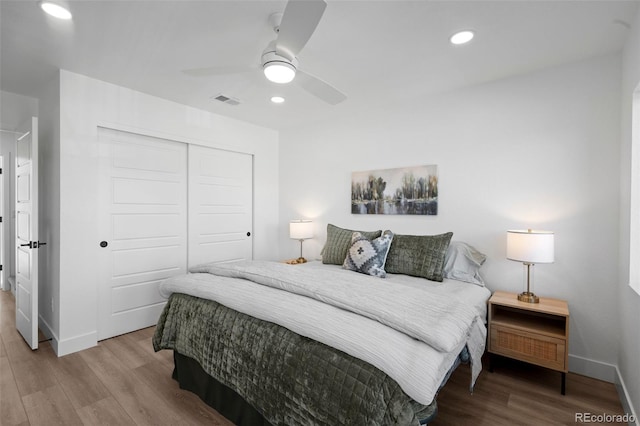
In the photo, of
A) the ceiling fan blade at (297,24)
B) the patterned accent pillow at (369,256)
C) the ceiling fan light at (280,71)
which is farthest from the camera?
the patterned accent pillow at (369,256)

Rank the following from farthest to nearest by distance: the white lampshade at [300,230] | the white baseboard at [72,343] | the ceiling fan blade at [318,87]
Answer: the white lampshade at [300,230] < the white baseboard at [72,343] < the ceiling fan blade at [318,87]

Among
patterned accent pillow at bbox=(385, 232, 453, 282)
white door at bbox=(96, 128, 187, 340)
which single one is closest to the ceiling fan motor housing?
patterned accent pillow at bbox=(385, 232, 453, 282)

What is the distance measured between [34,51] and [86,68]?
13.1 inches

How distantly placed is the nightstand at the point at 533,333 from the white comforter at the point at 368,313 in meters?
0.19

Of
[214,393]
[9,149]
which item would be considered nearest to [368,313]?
[214,393]

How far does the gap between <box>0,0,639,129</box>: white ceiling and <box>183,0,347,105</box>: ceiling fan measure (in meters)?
0.26

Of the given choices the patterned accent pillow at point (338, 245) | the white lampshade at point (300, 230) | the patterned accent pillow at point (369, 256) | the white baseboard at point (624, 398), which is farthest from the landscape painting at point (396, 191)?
the white baseboard at point (624, 398)

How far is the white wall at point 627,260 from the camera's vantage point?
1.75 m

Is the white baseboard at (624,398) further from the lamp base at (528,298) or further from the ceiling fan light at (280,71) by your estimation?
the ceiling fan light at (280,71)

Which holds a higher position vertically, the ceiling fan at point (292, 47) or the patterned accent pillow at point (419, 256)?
the ceiling fan at point (292, 47)

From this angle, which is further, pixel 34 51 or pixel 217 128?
pixel 217 128

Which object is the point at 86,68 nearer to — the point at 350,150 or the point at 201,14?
the point at 201,14

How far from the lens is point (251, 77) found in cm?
272

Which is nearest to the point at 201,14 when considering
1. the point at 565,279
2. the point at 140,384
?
the point at 140,384
